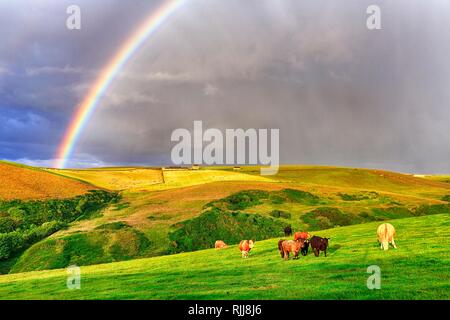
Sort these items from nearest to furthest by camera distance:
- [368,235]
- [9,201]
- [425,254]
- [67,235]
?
[425,254] → [368,235] → [67,235] → [9,201]

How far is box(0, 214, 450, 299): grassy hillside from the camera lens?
20.7m

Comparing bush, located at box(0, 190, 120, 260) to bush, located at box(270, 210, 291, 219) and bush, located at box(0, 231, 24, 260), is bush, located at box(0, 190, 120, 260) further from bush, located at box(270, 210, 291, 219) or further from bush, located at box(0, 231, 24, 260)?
bush, located at box(270, 210, 291, 219)

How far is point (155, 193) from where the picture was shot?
88688 millimetres

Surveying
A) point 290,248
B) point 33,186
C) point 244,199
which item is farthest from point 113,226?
point 33,186

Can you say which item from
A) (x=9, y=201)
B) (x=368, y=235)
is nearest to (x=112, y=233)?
(x=9, y=201)

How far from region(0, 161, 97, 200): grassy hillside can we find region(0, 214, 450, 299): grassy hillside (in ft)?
156

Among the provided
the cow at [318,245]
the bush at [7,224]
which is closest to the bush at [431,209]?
the cow at [318,245]

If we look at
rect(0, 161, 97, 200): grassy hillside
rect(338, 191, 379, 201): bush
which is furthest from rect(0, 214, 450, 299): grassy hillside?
rect(0, 161, 97, 200): grassy hillside

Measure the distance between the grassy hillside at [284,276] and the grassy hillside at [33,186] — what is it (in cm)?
4770

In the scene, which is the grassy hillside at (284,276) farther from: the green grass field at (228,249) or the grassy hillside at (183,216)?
the grassy hillside at (183,216)

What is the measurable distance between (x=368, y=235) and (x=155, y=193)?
190 ft

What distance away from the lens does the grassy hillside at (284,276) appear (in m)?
20.7
